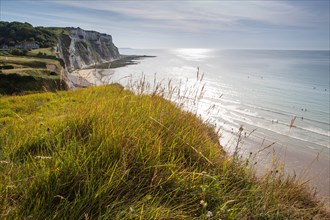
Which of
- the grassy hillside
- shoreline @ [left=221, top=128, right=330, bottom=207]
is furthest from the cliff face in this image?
the grassy hillside

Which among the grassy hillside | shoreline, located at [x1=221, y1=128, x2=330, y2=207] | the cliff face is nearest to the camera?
the grassy hillside

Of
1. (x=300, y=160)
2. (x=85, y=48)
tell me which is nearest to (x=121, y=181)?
(x=300, y=160)

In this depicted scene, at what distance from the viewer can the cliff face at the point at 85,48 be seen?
87094mm

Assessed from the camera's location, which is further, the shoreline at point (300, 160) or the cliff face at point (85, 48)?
the cliff face at point (85, 48)

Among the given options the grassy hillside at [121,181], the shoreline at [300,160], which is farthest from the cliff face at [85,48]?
the grassy hillside at [121,181]

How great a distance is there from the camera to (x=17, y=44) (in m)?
65.8

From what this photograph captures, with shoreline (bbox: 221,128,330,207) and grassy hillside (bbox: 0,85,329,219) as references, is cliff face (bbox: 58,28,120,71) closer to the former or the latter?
shoreline (bbox: 221,128,330,207)

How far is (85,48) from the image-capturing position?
399 ft

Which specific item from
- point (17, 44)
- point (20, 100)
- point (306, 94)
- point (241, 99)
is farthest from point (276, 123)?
point (17, 44)

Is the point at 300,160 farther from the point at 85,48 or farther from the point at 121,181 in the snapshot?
the point at 85,48

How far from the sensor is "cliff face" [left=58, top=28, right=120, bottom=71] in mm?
87094

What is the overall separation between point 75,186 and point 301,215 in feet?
10.0

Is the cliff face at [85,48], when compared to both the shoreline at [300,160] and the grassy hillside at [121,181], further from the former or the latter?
the grassy hillside at [121,181]

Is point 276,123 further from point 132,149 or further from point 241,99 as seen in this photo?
point 132,149
